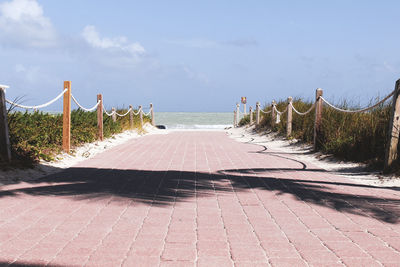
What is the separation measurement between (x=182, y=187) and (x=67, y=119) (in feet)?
17.3

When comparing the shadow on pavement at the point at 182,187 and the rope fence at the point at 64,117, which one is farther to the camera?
the rope fence at the point at 64,117

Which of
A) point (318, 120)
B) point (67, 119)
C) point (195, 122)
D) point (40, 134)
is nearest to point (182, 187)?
point (40, 134)

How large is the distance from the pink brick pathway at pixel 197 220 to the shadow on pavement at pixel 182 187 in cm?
1

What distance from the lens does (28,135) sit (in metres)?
9.44

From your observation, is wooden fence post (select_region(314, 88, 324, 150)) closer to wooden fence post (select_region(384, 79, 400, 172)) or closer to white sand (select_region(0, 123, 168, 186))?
wooden fence post (select_region(384, 79, 400, 172))

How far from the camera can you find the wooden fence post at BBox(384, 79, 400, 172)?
7809mm

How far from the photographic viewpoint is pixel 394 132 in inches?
310

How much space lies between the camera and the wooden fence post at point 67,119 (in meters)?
10.6

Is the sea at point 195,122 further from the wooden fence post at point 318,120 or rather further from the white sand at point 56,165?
the wooden fence post at point 318,120

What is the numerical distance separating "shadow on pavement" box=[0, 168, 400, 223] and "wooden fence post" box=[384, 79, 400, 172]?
1.28 metres

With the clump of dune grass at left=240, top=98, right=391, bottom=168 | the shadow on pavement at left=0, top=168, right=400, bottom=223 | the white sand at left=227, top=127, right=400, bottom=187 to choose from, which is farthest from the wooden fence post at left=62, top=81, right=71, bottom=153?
the clump of dune grass at left=240, top=98, right=391, bottom=168

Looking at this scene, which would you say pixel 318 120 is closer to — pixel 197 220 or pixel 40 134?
pixel 40 134

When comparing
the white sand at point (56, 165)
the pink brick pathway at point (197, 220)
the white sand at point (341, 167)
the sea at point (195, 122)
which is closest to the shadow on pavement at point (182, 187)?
the pink brick pathway at point (197, 220)

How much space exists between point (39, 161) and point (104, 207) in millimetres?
3987
